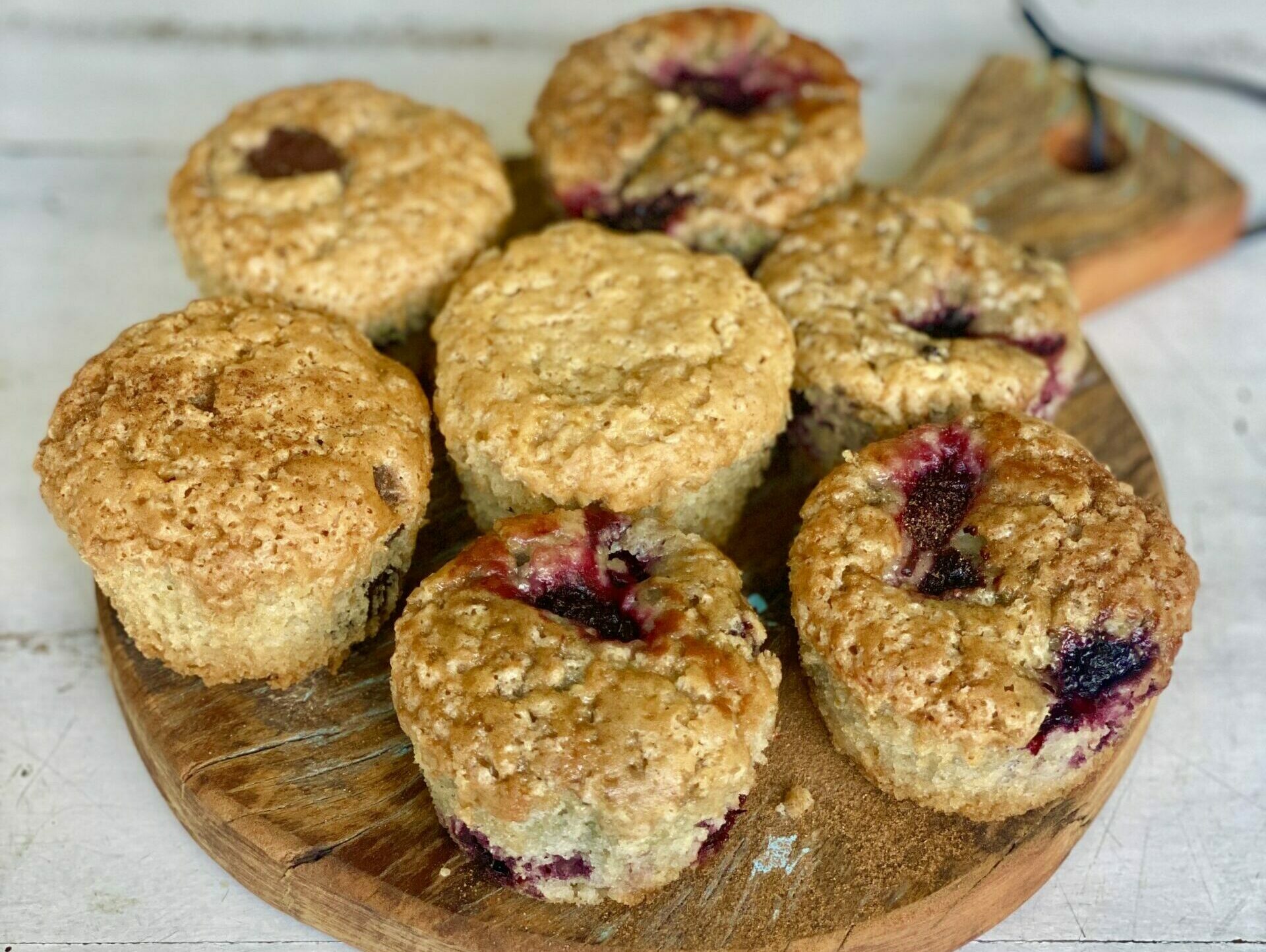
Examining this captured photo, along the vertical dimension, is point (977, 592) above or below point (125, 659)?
above

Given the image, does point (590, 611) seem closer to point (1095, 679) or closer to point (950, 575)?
point (950, 575)

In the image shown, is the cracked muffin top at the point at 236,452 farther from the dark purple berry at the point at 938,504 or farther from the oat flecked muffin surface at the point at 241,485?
the dark purple berry at the point at 938,504

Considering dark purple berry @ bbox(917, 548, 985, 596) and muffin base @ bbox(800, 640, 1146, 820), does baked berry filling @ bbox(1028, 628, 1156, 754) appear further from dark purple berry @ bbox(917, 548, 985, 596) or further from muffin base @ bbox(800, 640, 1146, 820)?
dark purple berry @ bbox(917, 548, 985, 596)

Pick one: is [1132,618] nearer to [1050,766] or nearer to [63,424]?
[1050,766]

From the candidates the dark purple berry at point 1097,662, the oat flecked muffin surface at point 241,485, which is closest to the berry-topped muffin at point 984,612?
the dark purple berry at point 1097,662

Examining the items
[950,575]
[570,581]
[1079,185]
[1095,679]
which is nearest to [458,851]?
[570,581]

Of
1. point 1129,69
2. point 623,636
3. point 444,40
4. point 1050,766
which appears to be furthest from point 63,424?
point 1129,69
